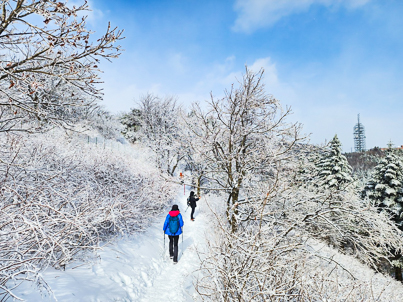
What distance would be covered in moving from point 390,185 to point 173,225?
1992 centimetres

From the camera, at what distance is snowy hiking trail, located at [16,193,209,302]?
334 cm

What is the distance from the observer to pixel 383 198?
17.2m

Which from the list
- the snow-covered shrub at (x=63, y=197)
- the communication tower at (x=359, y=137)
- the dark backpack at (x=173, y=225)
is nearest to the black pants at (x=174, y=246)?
the dark backpack at (x=173, y=225)

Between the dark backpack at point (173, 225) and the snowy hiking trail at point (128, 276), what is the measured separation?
91 centimetres

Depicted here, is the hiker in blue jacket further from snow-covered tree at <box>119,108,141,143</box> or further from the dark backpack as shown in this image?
snow-covered tree at <box>119,108,141,143</box>

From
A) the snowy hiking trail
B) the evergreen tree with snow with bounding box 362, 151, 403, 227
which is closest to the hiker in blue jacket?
the snowy hiking trail

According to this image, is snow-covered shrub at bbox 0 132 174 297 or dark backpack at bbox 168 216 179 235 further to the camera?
dark backpack at bbox 168 216 179 235

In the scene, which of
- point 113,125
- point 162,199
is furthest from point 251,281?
point 113,125

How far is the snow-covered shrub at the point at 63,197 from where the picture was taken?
298 centimetres

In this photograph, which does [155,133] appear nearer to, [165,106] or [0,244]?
[165,106]

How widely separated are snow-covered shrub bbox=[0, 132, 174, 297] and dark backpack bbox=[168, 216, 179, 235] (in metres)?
1.06

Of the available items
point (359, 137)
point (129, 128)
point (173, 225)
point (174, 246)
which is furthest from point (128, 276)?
point (359, 137)

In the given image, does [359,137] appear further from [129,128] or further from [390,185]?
[129,128]

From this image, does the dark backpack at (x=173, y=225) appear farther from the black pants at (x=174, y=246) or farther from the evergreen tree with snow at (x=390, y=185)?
the evergreen tree with snow at (x=390, y=185)
